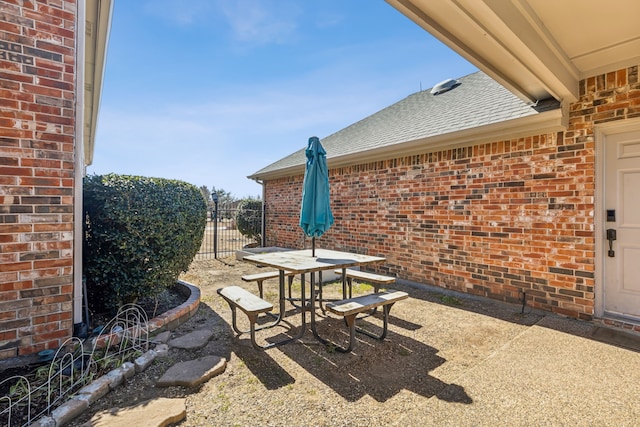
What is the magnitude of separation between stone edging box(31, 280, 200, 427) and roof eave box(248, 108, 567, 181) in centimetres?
492

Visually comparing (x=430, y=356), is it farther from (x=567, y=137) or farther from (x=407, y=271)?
(x=567, y=137)

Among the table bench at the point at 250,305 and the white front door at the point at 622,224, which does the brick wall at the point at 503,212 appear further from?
the table bench at the point at 250,305

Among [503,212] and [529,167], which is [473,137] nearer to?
[529,167]

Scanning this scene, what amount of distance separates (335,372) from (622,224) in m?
4.33

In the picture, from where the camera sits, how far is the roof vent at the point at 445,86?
8.14 m

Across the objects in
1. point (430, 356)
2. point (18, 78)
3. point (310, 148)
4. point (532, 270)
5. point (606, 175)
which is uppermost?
point (18, 78)

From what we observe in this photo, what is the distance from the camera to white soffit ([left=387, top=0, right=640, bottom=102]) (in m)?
2.37

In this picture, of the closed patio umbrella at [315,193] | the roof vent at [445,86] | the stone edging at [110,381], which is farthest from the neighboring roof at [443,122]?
the stone edging at [110,381]

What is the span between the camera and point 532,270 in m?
4.48

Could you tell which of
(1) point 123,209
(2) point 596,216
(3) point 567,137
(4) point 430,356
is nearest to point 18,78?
(1) point 123,209

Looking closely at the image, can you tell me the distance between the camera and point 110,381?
2.40 m

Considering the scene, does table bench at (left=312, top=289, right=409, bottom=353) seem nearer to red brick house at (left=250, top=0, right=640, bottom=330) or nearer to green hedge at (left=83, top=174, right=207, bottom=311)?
green hedge at (left=83, top=174, right=207, bottom=311)

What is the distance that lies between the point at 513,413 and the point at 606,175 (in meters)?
3.77

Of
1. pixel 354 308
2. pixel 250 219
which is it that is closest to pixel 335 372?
pixel 354 308
